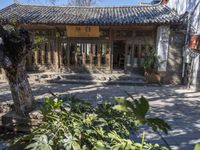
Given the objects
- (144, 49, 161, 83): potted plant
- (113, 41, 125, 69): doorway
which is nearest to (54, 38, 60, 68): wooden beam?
(113, 41, 125, 69): doorway

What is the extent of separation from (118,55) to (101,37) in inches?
72.3

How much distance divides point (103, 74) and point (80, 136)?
10269 mm

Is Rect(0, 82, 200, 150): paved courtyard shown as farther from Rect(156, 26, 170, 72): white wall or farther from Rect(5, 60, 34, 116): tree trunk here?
Rect(5, 60, 34, 116): tree trunk

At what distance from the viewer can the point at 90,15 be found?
42.2ft

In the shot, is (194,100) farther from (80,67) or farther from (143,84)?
(80,67)

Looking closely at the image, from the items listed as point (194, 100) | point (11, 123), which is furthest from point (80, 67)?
point (11, 123)

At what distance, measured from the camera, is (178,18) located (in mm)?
10797

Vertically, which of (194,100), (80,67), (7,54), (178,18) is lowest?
(194,100)

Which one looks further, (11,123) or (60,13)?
(60,13)

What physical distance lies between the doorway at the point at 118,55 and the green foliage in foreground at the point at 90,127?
10563 millimetres

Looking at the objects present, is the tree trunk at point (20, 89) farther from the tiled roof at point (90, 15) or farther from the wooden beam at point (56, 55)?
the wooden beam at point (56, 55)

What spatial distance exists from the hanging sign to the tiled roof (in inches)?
14.3

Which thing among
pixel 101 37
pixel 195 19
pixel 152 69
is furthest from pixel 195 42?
pixel 101 37

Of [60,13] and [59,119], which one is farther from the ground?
[60,13]
